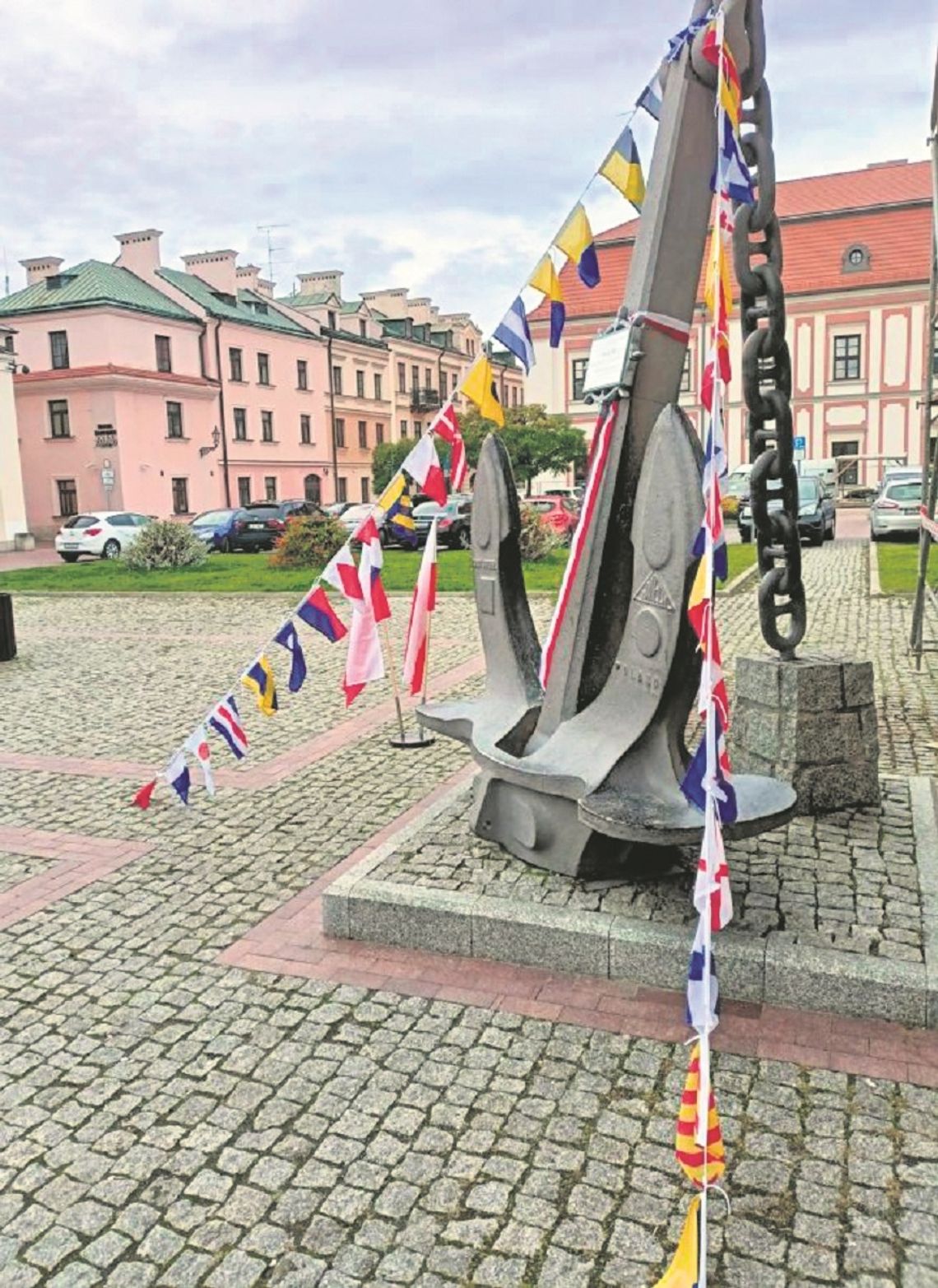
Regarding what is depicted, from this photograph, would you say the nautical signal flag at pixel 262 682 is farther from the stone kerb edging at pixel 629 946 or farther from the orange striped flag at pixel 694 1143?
the orange striped flag at pixel 694 1143

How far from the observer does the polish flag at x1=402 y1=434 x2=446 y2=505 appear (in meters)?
5.69

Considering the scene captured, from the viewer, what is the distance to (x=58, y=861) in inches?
215

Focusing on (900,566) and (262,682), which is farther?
(900,566)

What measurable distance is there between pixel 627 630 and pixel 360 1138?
2.04 m

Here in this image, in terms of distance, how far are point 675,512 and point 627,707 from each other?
83cm

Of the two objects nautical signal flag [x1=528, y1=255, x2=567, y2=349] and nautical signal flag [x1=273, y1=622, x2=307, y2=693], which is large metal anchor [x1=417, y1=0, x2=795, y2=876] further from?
nautical signal flag [x1=273, y1=622, x2=307, y2=693]

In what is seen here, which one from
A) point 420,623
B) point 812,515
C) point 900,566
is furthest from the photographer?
point 812,515

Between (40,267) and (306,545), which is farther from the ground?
(40,267)

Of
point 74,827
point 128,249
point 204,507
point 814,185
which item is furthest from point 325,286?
point 74,827

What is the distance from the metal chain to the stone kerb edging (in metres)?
1.42

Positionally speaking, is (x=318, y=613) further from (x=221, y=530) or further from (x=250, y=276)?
(x=250, y=276)

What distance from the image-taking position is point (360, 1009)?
3818 mm

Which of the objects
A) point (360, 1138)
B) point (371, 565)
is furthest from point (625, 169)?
point (360, 1138)

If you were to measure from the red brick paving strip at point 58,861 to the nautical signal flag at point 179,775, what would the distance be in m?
0.43
